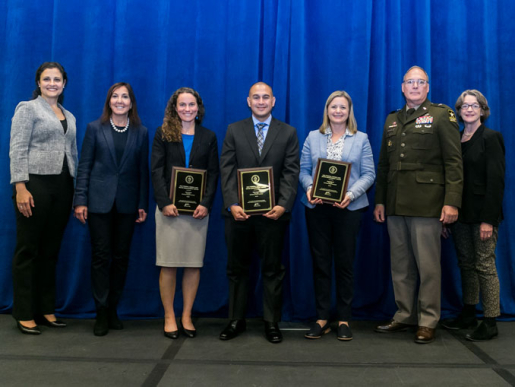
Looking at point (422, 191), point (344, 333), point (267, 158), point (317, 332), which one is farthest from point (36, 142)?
point (422, 191)

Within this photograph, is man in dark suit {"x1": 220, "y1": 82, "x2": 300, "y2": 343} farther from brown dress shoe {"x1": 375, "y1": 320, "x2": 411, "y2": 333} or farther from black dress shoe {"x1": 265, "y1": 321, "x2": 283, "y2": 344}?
brown dress shoe {"x1": 375, "y1": 320, "x2": 411, "y2": 333}

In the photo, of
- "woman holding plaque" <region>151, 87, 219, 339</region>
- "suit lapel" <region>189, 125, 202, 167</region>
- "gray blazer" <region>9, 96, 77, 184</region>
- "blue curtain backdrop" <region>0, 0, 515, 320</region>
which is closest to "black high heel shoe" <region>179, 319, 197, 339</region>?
"woman holding plaque" <region>151, 87, 219, 339</region>

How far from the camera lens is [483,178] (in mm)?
3102

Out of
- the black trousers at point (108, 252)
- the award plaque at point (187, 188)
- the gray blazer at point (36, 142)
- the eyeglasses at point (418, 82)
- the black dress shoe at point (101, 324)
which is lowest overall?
the black dress shoe at point (101, 324)

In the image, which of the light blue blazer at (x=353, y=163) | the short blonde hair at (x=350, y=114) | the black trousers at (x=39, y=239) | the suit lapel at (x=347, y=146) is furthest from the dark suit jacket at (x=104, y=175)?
the suit lapel at (x=347, y=146)

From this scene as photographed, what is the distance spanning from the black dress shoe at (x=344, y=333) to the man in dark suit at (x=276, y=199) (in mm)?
398

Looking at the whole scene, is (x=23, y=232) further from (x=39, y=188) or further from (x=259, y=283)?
(x=259, y=283)

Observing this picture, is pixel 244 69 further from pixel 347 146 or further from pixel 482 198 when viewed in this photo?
pixel 482 198

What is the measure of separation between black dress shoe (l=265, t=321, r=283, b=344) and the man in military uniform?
2.89ft

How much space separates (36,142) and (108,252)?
87 cm

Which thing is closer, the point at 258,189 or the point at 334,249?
the point at 258,189

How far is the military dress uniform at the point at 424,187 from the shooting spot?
2953mm

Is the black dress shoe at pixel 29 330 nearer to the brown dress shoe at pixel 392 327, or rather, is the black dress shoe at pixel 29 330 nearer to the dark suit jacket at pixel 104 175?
the dark suit jacket at pixel 104 175

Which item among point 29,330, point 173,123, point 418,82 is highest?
point 418,82
